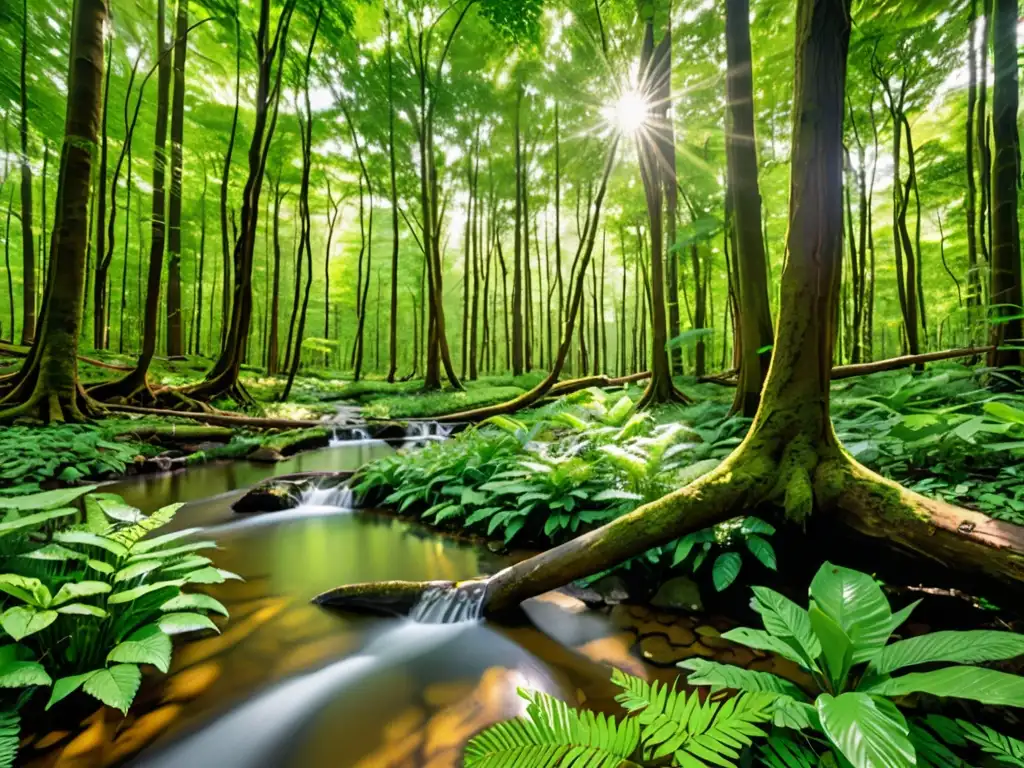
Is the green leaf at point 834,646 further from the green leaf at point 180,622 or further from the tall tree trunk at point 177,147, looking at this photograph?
the tall tree trunk at point 177,147

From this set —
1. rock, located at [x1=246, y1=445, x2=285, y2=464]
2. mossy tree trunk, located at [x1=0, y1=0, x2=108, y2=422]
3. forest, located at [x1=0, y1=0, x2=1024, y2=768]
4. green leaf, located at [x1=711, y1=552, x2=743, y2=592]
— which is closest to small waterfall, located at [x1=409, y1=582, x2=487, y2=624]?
forest, located at [x1=0, y1=0, x2=1024, y2=768]

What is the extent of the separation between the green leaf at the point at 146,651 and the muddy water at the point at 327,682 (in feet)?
1.04

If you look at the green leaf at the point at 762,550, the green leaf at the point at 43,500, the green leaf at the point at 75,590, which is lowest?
the green leaf at the point at 762,550

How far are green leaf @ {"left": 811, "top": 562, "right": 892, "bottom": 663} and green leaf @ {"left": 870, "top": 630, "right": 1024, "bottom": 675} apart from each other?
0.05 meters

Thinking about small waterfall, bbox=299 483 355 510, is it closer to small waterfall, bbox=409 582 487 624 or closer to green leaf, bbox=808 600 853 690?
small waterfall, bbox=409 582 487 624

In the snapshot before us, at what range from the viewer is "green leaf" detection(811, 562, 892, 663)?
1699 mm

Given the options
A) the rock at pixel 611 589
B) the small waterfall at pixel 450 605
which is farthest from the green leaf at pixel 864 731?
the small waterfall at pixel 450 605

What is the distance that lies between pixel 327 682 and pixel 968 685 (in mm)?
2779

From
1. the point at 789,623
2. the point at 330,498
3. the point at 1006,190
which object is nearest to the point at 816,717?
the point at 789,623

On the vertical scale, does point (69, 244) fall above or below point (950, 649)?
above

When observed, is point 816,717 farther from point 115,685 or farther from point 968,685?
point 115,685

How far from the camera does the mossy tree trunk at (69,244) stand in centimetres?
670

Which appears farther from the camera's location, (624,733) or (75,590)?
(75,590)

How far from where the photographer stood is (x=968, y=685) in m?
1.33
